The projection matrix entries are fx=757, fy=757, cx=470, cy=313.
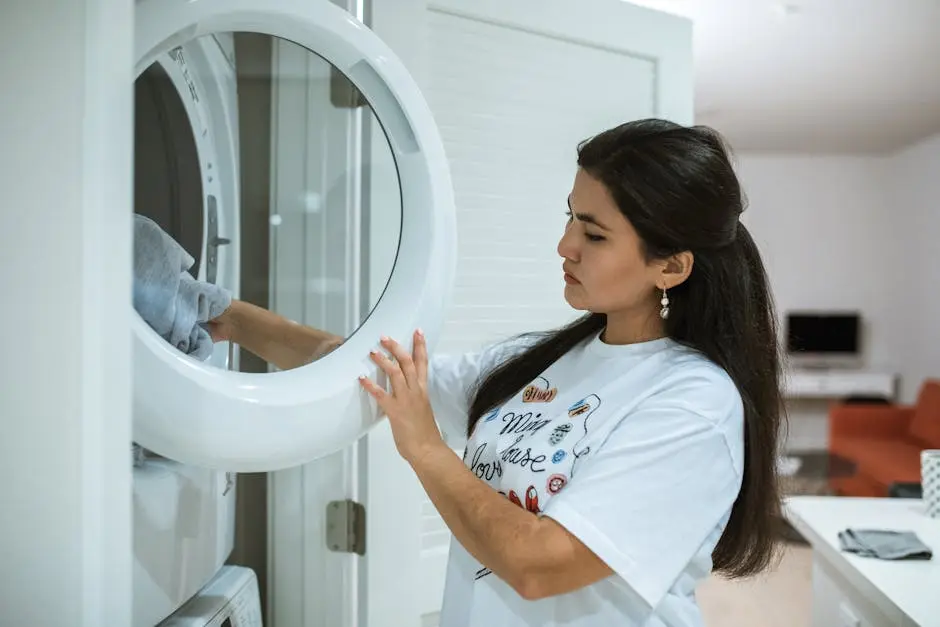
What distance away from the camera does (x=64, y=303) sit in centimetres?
53

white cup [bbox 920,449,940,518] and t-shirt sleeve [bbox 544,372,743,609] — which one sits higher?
t-shirt sleeve [bbox 544,372,743,609]

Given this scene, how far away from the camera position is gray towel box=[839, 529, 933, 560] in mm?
1629

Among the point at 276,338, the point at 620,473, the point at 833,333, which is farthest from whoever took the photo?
the point at 833,333

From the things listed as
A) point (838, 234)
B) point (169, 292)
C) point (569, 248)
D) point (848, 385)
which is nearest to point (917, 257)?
point (838, 234)

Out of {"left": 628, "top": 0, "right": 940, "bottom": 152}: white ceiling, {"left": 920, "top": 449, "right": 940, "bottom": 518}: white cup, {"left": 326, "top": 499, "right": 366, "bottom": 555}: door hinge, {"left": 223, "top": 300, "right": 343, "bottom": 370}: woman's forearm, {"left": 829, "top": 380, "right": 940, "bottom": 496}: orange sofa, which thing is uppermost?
{"left": 628, "top": 0, "right": 940, "bottom": 152}: white ceiling

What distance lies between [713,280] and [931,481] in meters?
1.42

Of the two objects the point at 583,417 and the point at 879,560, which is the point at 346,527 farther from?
the point at 879,560

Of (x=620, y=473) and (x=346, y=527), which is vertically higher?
(x=620, y=473)

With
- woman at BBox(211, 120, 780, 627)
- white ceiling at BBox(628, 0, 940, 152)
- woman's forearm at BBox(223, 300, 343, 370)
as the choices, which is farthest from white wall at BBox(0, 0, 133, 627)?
white ceiling at BBox(628, 0, 940, 152)

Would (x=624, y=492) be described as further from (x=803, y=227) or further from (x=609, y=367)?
(x=803, y=227)

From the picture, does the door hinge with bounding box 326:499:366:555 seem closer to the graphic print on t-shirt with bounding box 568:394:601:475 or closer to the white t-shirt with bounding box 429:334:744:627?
the white t-shirt with bounding box 429:334:744:627

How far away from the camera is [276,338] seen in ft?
3.43

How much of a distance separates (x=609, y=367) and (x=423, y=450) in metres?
0.28

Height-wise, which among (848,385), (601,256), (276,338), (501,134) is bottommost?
(848,385)
